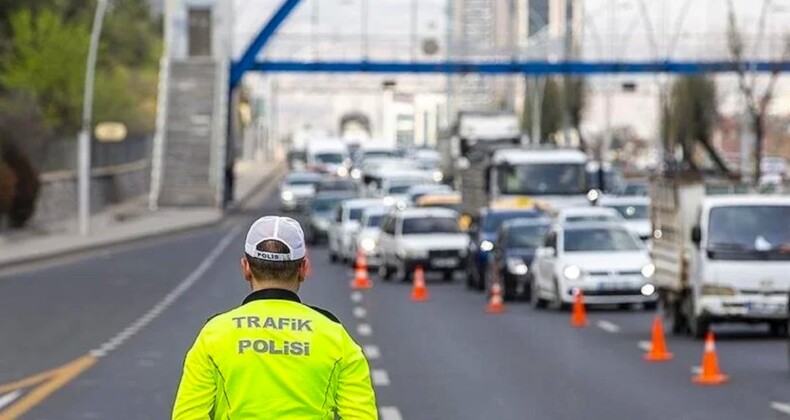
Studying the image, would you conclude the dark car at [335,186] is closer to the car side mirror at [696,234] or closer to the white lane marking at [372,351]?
the car side mirror at [696,234]

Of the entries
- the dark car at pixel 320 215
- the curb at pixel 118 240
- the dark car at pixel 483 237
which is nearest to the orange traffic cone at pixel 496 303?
the dark car at pixel 483 237

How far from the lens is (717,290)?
26609 mm

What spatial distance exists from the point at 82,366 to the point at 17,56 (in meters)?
58.9

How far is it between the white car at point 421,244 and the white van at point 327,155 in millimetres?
67777

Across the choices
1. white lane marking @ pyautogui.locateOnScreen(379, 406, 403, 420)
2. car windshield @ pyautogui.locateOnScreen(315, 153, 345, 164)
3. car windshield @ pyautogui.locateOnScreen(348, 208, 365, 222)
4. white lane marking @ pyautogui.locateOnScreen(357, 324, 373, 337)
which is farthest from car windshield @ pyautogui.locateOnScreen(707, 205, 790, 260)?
car windshield @ pyautogui.locateOnScreen(315, 153, 345, 164)

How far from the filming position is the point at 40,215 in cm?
6888

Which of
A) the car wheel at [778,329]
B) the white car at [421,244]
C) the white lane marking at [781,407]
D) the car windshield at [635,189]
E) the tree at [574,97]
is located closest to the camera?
the white lane marking at [781,407]

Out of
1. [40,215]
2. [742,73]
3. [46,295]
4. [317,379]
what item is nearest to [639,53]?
[742,73]

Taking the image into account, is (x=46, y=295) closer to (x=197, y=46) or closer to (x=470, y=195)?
(x=470, y=195)

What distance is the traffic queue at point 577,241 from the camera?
88.0 feet

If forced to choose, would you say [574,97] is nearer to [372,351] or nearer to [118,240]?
[118,240]

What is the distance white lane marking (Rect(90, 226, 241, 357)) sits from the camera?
26.6 metres

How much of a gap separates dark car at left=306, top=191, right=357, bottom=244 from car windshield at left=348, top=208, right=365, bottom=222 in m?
7.31

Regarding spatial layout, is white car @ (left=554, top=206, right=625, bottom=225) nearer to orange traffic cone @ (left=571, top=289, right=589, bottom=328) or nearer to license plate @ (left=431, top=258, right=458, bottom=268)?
license plate @ (left=431, top=258, right=458, bottom=268)
